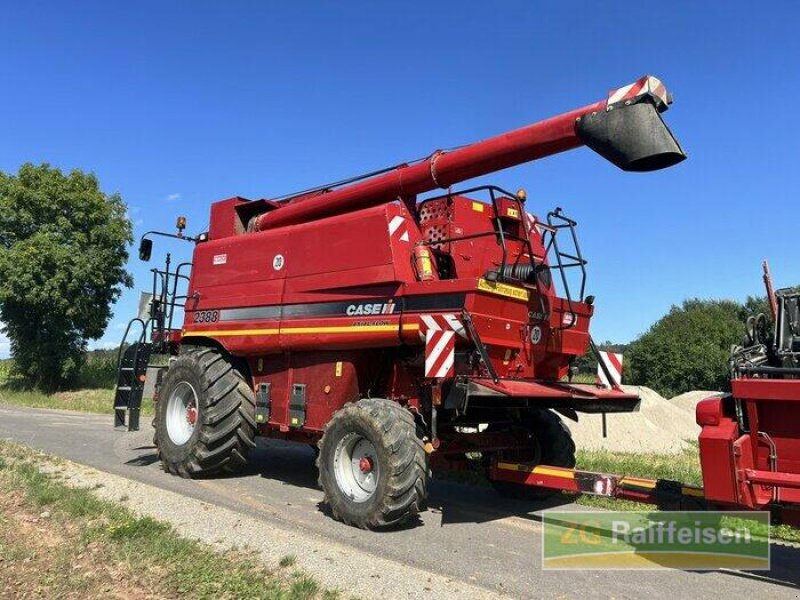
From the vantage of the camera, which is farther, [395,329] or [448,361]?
[395,329]

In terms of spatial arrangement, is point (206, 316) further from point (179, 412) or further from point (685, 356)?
point (685, 356)

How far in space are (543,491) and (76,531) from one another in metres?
5.05

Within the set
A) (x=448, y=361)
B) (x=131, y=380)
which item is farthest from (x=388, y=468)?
(x=131, y=380)

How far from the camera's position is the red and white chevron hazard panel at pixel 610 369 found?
25.8 ft

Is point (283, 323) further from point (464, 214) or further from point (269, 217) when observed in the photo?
point (464, 214)

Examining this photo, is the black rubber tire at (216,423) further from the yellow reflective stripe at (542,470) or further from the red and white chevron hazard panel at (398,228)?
the yellow reflective stripe at (542,470)

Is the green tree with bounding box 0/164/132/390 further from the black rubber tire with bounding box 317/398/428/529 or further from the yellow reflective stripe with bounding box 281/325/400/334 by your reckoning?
the black rubber tire with bounding box 317/398/428/529

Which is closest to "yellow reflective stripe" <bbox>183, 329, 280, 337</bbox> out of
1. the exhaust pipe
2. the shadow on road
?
the shadow on road

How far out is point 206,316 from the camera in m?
9.31

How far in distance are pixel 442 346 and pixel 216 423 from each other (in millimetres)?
3495

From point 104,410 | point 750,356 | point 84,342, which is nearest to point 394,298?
point 750,356

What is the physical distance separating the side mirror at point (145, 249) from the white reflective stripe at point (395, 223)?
4.66 meters

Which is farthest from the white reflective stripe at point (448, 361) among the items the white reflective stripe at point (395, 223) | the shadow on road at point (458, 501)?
the shadow on road at point (458, 501)

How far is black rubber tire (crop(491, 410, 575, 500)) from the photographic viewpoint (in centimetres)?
793
